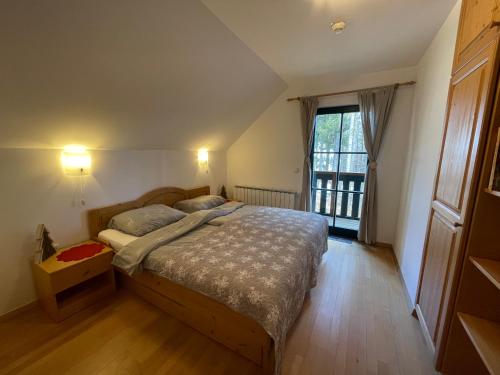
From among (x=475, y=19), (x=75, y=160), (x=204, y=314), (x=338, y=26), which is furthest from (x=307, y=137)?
(x=75, y=160)

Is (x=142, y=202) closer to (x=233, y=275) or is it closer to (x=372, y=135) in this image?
(x=233, y=275)

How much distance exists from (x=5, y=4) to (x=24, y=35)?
164 mm

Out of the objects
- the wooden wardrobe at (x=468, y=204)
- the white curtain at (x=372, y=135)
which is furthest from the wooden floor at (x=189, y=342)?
the white curtain at (x=372, y=135)

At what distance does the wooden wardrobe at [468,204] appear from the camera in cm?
108

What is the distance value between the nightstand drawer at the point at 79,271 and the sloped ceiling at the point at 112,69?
1.13 m

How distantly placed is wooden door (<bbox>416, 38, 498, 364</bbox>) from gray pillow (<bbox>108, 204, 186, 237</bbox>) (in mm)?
2515

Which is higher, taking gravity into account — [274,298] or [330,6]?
[330,6]

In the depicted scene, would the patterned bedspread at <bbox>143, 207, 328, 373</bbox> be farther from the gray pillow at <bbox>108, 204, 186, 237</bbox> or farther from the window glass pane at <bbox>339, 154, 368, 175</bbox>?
the window glass pane at <bbox>339, 154, 368, 175</bbox>

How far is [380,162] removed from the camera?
3.10 meters

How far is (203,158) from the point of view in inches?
148

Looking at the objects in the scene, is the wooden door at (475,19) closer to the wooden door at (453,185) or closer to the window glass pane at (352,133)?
the wooden door at (453,185)

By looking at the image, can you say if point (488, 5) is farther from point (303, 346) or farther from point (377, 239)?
point (377, 239)

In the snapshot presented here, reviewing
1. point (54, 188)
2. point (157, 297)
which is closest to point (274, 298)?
point (157, 297)

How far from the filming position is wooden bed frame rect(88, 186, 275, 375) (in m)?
1.38
